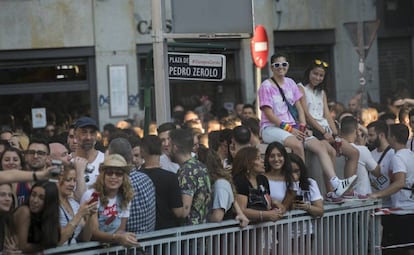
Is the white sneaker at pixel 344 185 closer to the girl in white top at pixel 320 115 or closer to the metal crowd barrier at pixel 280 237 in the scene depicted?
the metal crowd barrier at pixel 280 237

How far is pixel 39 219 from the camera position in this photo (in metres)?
7.49

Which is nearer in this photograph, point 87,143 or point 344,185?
point 87,143

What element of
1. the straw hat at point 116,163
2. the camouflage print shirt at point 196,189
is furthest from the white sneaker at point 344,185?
the straw hat at point 116,163

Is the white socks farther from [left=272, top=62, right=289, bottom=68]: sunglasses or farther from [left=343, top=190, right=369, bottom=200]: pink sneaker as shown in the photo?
[left=272, top=62, right=289, bottom=68]: sunglasses

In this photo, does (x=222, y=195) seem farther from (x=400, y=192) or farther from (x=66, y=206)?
(x=400, y=192)

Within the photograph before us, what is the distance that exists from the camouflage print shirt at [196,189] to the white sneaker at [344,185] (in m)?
2.05

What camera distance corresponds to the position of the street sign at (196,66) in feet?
38.0

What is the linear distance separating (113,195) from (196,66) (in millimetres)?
3436

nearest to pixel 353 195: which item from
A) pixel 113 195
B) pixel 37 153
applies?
pixel 37 153

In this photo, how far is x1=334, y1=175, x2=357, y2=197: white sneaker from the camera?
10828 millimetres

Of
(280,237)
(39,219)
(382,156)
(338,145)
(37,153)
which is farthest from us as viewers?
(382,156)

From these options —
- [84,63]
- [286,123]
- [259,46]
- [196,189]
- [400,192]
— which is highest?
[259,46]

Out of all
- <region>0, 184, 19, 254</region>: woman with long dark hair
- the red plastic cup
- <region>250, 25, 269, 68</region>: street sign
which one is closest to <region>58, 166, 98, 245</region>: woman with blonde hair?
<region>0, 184, 19, 254</region>: woman with long dark hair

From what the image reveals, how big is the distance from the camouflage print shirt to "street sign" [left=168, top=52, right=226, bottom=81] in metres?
2.52
